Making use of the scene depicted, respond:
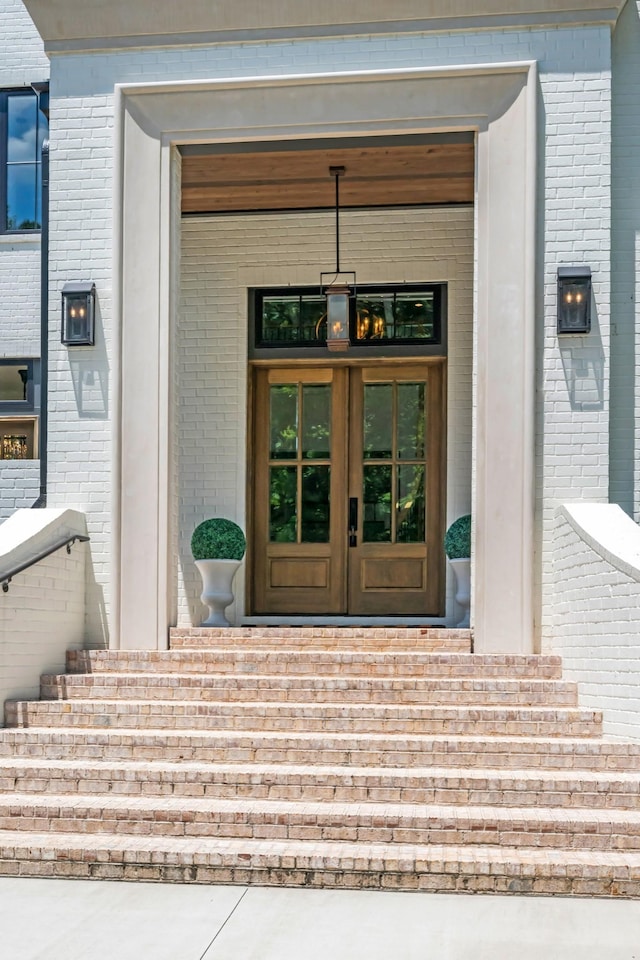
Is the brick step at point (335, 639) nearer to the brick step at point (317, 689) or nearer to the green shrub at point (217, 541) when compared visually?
the brick step at point (317, 689)

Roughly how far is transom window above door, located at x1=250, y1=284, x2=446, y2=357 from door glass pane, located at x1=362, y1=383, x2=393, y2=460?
382 mm

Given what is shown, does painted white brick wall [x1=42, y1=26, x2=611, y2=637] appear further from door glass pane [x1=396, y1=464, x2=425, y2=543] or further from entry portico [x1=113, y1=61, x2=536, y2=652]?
door glass pane [x1=396, y1=464, x2=425, y2=543]

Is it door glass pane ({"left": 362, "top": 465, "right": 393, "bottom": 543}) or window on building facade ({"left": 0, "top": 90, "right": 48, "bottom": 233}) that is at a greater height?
window on building facade ({"left": 0, "top": 90, "right": 48, "bottom": 233})

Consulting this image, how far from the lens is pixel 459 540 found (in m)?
9.21

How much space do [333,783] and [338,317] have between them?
3593 mm

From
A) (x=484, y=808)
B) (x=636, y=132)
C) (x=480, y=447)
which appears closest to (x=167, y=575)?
(x=480, y=447)

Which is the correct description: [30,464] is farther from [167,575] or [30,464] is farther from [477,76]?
[477,76]

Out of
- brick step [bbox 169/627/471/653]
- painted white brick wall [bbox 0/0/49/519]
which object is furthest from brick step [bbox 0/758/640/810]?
painted white brick wall [bbox 0/0/49/519]

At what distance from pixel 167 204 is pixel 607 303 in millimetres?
3105

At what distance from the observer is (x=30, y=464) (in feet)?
34.7

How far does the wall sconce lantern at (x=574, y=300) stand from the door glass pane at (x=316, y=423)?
297cm

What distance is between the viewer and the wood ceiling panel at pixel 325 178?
8.95 meters

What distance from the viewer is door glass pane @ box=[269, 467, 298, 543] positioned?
1047 centimetres

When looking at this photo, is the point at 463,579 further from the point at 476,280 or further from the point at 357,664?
the point at 476,280
